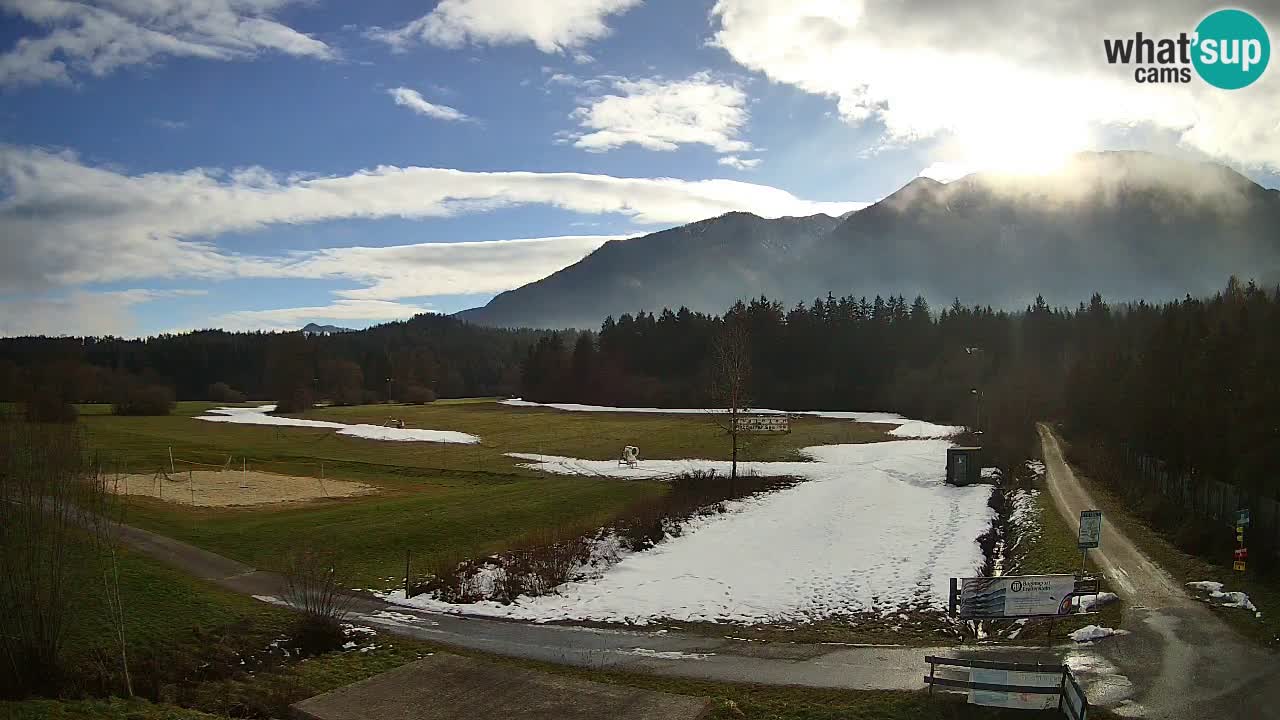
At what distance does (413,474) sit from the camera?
5197 centimetres

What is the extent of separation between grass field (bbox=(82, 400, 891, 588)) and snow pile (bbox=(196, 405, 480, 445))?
7.51 ft

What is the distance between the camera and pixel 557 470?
50906 millimetres

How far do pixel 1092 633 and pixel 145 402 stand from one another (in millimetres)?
117193

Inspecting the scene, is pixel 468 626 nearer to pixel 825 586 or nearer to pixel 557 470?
pixel 825 586

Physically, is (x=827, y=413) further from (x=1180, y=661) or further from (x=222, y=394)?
(x=222, y=394)

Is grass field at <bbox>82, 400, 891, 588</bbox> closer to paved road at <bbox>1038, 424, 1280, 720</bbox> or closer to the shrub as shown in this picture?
the shrub

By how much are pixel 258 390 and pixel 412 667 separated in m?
166

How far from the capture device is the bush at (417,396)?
14025cm

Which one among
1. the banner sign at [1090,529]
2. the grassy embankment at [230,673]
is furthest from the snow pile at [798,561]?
the grassy embankment at [230,673]

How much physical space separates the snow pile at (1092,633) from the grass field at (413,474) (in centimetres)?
1836

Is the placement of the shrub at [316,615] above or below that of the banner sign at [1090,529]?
→ below

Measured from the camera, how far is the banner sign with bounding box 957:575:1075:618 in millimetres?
17234

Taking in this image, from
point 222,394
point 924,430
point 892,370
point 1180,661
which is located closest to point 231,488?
point 1180,661

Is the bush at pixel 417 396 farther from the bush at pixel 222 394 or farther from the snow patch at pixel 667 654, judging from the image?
the snow patch at pixel 667 654
